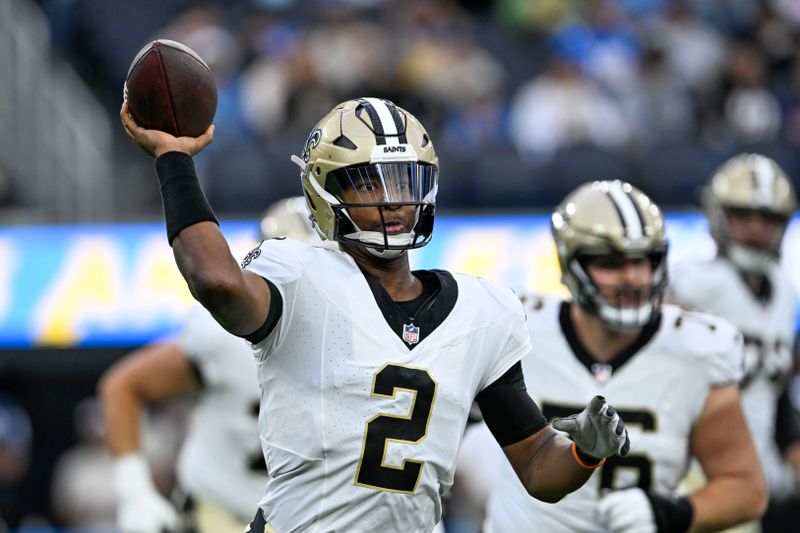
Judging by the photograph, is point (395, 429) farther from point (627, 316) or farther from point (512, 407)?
point (627, 316)

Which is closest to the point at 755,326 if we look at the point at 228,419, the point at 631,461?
the point at 631,461

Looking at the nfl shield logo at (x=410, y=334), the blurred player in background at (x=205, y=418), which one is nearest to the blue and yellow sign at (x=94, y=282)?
the blurred player in background at (x=205, y=418)

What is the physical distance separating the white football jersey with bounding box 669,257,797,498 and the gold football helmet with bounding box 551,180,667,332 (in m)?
1.56

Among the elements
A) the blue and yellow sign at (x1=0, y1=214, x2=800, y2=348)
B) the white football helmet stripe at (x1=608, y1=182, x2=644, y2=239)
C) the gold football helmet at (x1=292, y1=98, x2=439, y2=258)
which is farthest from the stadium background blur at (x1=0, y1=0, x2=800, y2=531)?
the gold football helmet at (x1=292, y1=98, x2=439, y2=258)

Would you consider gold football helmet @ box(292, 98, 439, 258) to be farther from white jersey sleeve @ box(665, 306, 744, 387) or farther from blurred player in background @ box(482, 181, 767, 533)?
white jersey sleeve @ box(665, 306, 744, 387)

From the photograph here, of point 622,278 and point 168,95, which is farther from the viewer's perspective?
point 622,278

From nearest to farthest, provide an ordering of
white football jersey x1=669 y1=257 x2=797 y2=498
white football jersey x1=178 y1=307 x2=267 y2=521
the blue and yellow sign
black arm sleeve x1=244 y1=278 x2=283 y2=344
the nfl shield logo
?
black arm sleeve x1=244 y1=278 x2=283 y2=344
the nfl shield logo
white football jersey x1=178 y1=307 x2=267 y2=521
white football jersey x1=669 y1=257 x2=797 y2=498
the blue and yellow sign

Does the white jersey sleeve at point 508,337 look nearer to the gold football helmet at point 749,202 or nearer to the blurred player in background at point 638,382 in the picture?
the blurred player in background at point 638,382

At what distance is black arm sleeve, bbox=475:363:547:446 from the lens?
346 centimetres

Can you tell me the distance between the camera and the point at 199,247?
119 inches

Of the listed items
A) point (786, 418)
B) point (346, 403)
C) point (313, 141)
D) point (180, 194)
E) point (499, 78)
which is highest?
point (499, 78)

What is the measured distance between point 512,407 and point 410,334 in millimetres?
366

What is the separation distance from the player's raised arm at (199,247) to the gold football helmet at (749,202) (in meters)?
3.60

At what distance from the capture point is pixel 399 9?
1205 centimetres
